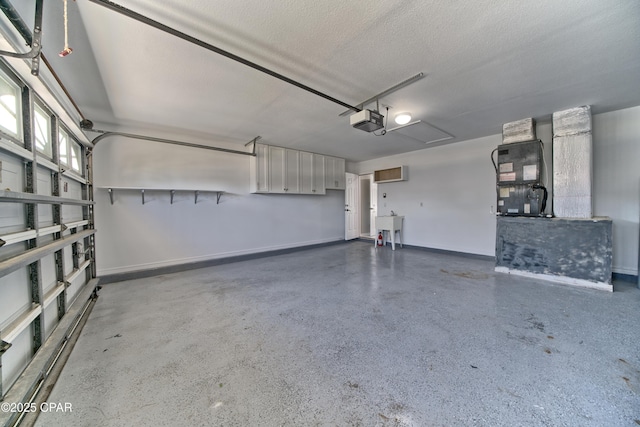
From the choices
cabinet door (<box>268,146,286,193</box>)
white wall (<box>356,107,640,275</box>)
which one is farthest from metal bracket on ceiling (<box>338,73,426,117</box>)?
white wall (<box>356,107,640,275</box>)

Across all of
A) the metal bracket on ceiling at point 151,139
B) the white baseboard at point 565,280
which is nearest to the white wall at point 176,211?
the metal bracket on ceiling at point 151,139

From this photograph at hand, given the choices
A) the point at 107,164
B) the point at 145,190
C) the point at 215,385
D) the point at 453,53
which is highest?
the point at 453,53

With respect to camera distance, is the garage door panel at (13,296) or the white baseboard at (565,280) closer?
the garage door panel at (13,296)

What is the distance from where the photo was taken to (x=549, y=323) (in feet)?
7.35

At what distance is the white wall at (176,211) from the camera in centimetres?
374

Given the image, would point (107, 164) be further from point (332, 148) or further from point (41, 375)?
point (332, 148)

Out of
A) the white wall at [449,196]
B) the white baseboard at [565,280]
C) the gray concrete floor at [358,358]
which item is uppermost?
the white wall at [449,196]

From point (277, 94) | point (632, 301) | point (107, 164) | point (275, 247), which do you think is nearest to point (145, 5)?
point (277, 94)

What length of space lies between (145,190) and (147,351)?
3.05 m

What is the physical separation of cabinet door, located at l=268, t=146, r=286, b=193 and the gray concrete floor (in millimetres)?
2659

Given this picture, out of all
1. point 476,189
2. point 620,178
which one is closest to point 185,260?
point 476,189

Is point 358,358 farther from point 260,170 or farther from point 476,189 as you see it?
point 476,189

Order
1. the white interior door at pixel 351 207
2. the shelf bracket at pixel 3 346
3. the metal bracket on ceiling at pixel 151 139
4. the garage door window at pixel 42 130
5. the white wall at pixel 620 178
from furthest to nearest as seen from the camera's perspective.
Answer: the white interior door at pixel 351 207
the metal bracket on ceiling at pixel 151 139
the white wall at pixel 620 178
the garage door window at pixel 42 130
the shelf bracket at pixel 3 346

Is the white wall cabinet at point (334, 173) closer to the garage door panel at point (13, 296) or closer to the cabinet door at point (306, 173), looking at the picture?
the cabinet door at point (306, 173)
